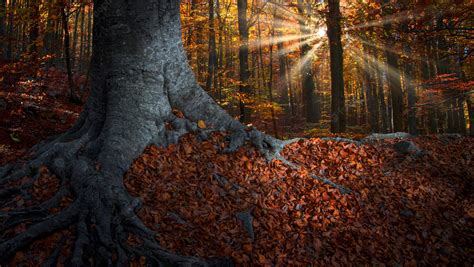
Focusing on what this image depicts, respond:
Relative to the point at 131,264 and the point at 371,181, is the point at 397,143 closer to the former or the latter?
the point at 371,181

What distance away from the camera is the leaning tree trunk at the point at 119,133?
9.87 ft

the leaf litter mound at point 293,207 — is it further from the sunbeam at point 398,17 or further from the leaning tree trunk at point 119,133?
the sunbeam at point 398,17

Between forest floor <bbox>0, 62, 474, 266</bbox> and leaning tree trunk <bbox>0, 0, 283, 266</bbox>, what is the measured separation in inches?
6.8

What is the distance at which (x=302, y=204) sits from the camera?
4.23 m

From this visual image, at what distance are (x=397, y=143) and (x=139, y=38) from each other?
206 inches

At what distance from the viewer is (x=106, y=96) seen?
4672 mm

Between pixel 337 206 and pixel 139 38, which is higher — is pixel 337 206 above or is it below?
below

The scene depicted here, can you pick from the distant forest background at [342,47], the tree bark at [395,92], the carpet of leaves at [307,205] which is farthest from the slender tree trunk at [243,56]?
the carpet of leaves at [307,205]

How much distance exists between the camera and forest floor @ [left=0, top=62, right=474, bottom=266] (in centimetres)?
345

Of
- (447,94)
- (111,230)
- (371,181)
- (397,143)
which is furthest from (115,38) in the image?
(447,94)

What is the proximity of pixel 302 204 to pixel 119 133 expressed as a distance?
292cm

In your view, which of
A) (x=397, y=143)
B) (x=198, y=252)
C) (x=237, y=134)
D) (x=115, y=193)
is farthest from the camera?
(x=397, y=143)

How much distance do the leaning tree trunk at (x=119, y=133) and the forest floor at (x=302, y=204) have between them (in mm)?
173

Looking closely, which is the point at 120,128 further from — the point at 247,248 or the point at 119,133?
the point at 247,248
